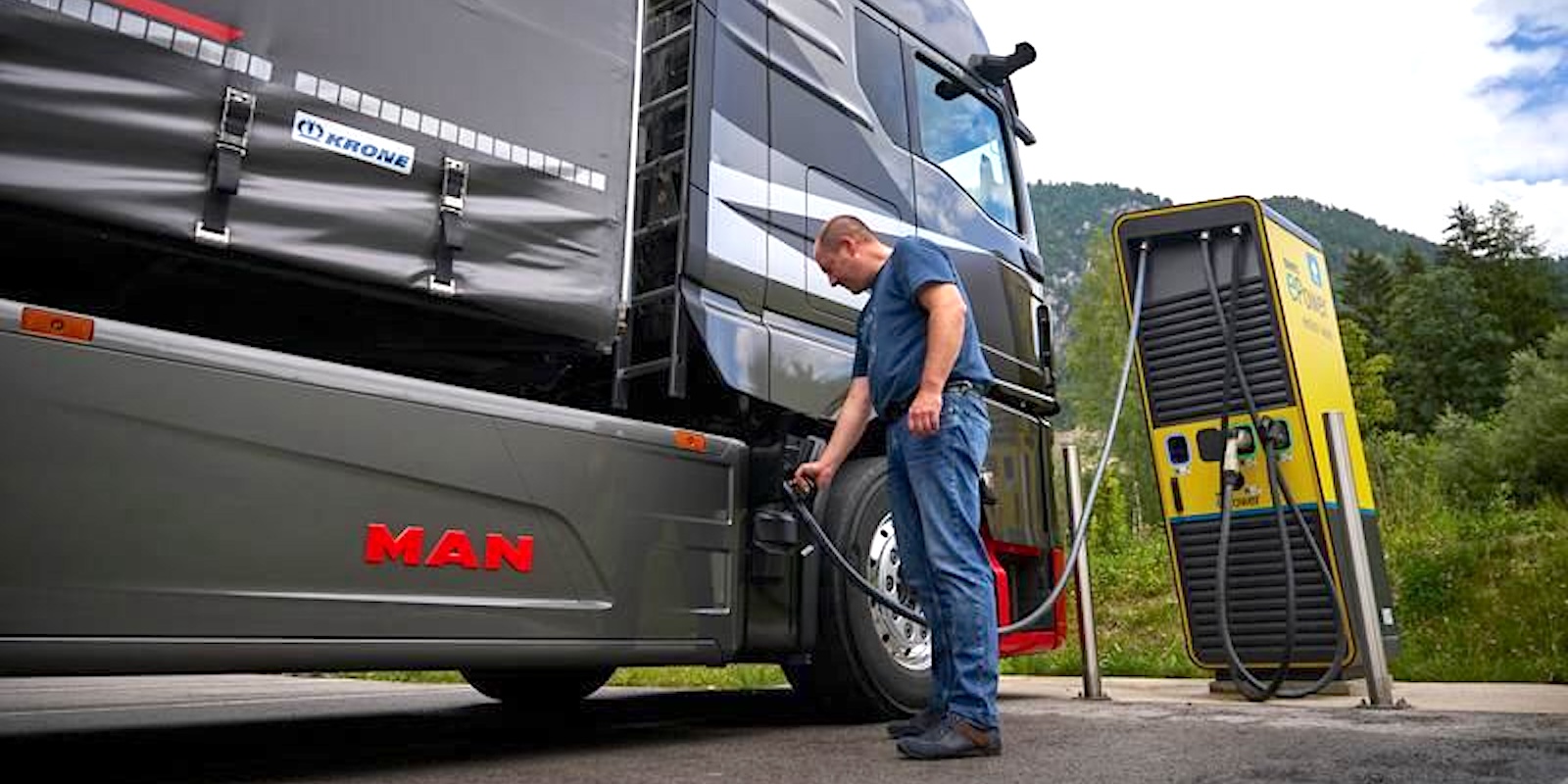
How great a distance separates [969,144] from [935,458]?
89.5 inches

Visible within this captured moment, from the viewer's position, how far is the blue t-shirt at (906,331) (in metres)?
3.22

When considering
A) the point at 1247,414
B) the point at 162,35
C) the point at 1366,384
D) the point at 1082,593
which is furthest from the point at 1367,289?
the point at 162,35

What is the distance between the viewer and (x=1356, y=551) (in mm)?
4559

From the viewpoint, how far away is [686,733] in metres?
3.76

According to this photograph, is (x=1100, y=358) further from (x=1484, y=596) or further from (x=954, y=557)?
(x=954, y=557)

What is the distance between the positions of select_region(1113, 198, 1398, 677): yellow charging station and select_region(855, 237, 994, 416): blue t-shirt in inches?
82.4

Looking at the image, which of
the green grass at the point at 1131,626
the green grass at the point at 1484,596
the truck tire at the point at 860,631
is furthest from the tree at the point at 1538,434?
the truck tire at the point at 860,631

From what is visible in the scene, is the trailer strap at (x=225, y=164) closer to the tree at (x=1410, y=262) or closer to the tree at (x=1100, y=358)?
the tree at (x=1100, y=358)

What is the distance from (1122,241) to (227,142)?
153 inches

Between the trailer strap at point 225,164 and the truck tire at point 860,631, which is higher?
the trailer strap at point 225,164

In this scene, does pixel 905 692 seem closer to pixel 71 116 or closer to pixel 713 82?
pixel 713 82

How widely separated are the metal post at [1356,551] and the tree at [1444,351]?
53.0 m

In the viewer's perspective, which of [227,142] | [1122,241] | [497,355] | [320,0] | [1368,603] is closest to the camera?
[227,142]

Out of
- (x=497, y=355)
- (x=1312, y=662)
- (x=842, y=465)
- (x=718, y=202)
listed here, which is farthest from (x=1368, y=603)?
(x=497, y=355)
